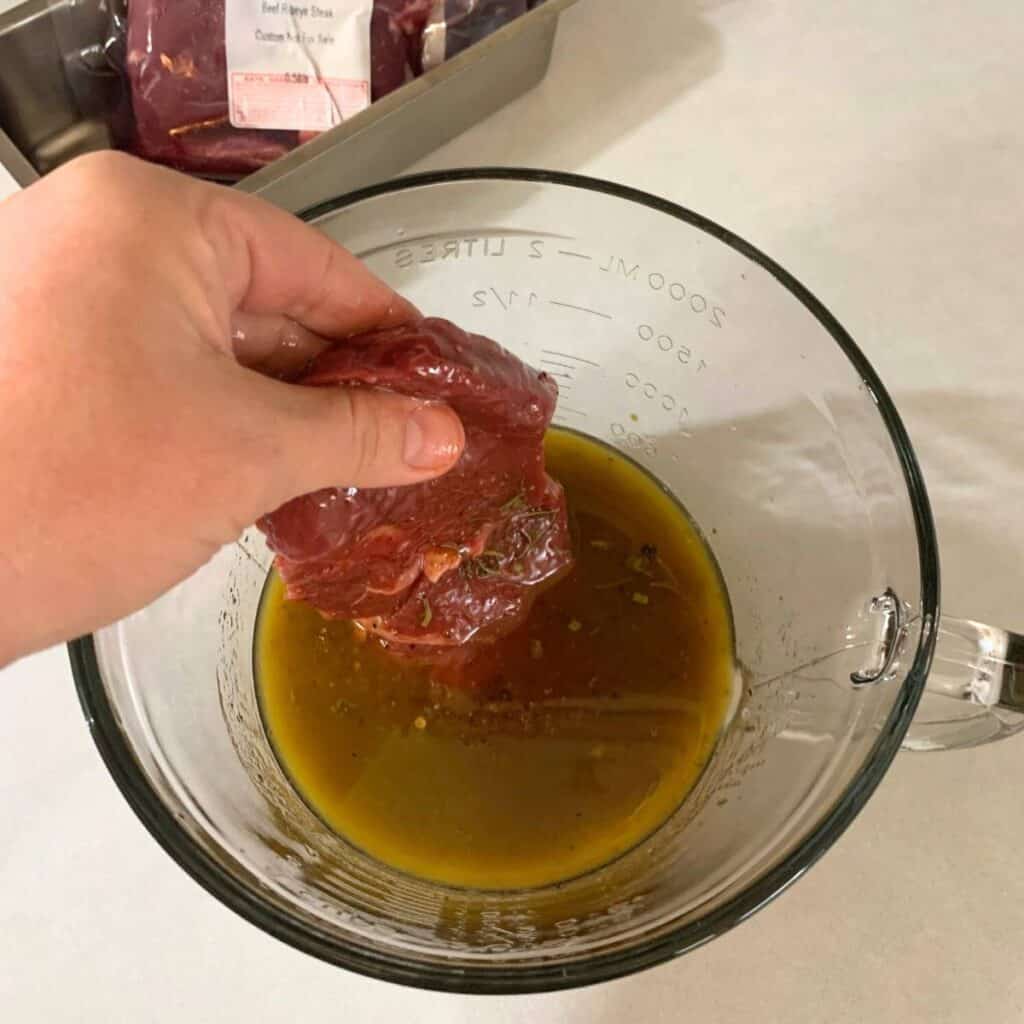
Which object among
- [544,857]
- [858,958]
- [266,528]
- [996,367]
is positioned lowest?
[858,958]

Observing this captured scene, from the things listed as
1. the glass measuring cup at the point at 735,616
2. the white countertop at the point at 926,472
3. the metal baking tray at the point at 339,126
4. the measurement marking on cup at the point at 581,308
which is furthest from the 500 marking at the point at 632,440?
the metal baking tray at the point at 339,126

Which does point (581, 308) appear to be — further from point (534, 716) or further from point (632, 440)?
point (534, 716)

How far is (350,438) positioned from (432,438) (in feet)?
0.25

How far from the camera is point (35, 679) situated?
1.05 metres

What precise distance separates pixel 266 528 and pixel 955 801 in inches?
28.3

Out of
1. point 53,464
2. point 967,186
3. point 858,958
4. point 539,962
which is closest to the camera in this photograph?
point 53,464

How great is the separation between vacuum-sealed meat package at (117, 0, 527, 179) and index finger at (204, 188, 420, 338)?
0.44 m

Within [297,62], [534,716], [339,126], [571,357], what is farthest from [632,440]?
[297,62]

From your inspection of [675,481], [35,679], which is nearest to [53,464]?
[35,679]

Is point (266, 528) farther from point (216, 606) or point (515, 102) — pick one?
point (515, 102)

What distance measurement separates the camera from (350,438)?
0.67 m

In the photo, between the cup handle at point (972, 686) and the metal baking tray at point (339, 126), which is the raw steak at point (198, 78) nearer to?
the metal baking tray at point (339, 126)

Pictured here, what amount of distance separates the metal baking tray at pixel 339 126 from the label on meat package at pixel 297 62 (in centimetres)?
8

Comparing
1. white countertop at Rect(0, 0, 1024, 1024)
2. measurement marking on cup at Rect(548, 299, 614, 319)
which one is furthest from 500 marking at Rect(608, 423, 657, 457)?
white countertop at Rect(0, 0, 1024, 1024)
